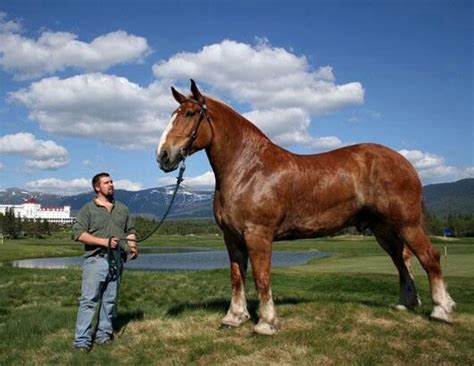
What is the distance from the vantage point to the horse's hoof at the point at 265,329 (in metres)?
6.85

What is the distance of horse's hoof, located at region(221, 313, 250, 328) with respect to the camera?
24.4 feet

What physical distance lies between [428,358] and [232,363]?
240 cm

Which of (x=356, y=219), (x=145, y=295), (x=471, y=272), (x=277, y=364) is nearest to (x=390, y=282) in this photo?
(x=471, y=272)

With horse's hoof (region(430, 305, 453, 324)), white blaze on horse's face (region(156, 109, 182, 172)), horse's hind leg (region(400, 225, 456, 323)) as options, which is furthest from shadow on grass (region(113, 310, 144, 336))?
horse's hoof (region(430, 305, 453, 324))

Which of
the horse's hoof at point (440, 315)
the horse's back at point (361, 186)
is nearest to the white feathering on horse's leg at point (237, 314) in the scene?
the horse's back at point (361, 186)

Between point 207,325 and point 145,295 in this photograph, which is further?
point 145,295

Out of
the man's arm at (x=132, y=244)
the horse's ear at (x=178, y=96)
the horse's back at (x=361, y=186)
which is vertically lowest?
the man's arm at (x=132, y=244)

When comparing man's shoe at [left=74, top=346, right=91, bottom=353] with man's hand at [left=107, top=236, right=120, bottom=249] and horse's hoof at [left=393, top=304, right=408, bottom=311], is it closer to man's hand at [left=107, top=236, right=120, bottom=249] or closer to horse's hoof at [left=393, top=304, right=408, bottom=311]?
man's hand at [left=107, top=236, right=120, bottom=249]

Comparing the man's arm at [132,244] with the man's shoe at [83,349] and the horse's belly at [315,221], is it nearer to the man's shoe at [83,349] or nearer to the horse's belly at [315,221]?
the man's shoe at [83,349]

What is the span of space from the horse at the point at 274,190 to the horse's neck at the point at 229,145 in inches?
0.6

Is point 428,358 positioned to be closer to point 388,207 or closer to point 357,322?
point 357,322

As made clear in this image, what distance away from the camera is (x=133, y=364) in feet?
20.8

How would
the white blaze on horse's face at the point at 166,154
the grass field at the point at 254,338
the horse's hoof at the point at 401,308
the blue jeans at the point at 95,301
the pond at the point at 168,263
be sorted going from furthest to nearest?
1. the pond at the point at 168,263
2. the horse's hoof at the point at 401,308
3. the blue jeans at the point at 95,301
4. the white blaze on horse's face at the point at 166,154
5. the grass field at the point at 254,338

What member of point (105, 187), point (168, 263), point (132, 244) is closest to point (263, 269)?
point (132, 244)
